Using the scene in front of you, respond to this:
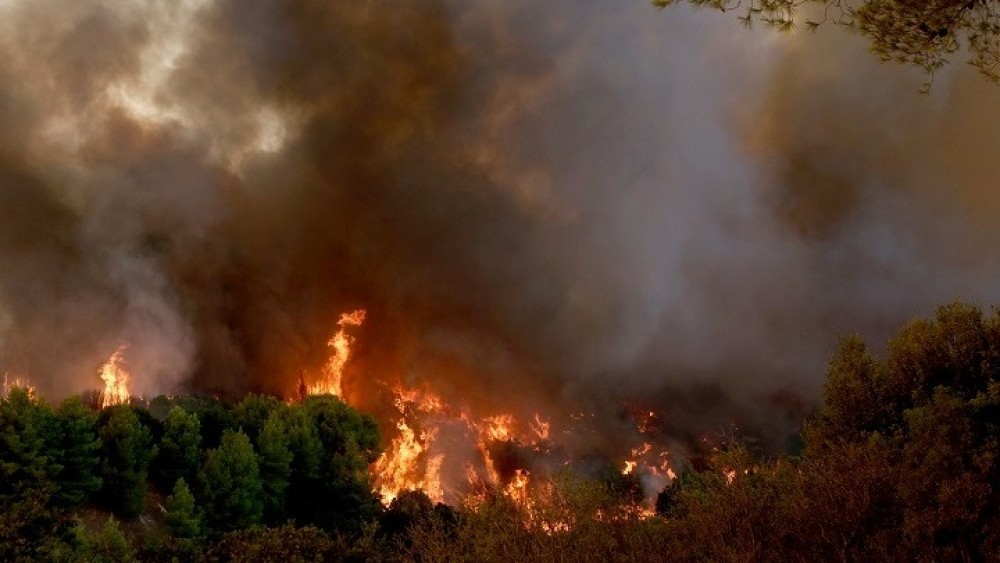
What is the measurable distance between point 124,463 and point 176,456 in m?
5.36

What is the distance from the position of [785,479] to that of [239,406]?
6104cm

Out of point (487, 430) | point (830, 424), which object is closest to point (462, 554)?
point (830, 424)

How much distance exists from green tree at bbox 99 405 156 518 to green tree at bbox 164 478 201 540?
4407 mm

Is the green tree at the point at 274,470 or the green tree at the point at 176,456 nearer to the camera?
the green tree at the point at 176,456

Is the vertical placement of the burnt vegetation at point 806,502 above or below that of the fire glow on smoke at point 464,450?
below

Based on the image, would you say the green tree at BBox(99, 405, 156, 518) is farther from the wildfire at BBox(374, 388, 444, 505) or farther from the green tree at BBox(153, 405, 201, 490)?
the wildfire at BBox(374, 388, 444, 505)

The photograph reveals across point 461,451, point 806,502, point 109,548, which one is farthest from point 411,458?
point 806,502

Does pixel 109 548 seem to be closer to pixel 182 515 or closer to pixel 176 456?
pixel 182 515

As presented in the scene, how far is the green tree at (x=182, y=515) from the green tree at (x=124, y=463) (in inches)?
174

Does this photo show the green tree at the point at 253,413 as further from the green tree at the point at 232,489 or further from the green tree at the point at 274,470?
the green tree at the point at 232,489

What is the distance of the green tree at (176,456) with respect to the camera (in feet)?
181

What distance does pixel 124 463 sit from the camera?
5059cm

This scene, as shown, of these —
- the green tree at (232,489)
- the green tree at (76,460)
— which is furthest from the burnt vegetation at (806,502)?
the green tree at (232,489)

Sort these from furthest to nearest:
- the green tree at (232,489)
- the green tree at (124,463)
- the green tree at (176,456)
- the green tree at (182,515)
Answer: the green tree at (176,456) < the green tree at (232,489) < the green tree at (124,463) < the green tree at (182,515)
